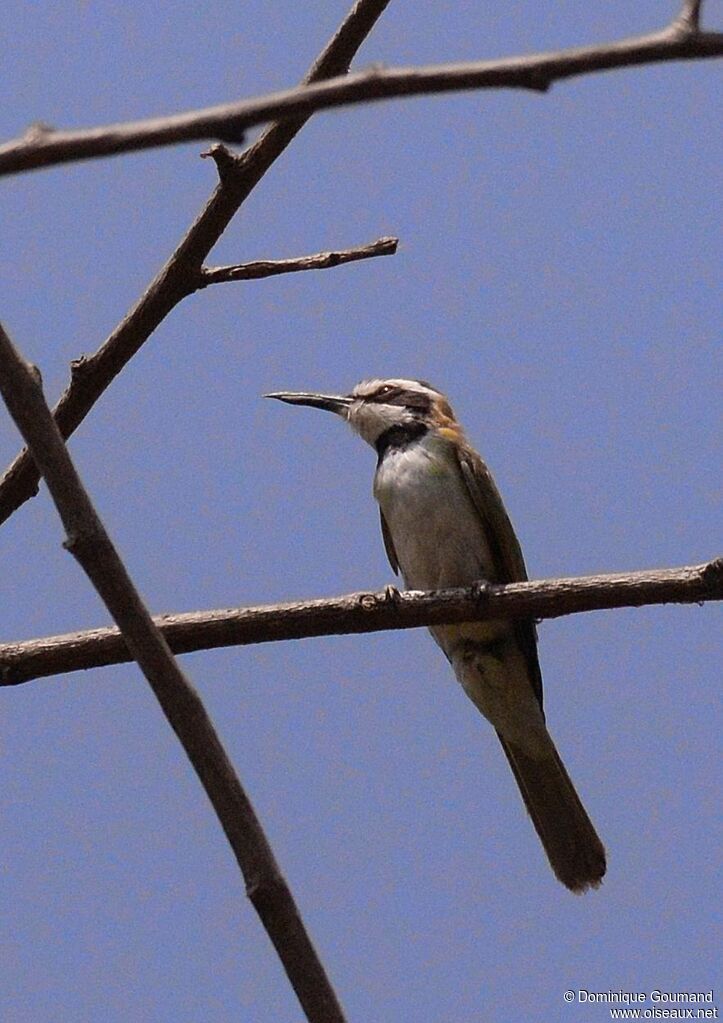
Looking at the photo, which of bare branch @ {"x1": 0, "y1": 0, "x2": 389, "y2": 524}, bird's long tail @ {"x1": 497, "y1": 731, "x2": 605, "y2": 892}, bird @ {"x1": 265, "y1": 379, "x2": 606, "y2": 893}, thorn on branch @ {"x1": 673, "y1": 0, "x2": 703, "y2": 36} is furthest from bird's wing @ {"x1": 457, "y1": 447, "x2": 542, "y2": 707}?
thorn on branch @ {"x1": 673, "y1": 0, "x2": 703, "y2": 36}

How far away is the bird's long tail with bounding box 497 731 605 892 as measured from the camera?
248 inches

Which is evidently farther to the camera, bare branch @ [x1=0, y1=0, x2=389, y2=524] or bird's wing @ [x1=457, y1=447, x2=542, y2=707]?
bird's wing @ [x1=457, y1=447, x2=542, y2=707]

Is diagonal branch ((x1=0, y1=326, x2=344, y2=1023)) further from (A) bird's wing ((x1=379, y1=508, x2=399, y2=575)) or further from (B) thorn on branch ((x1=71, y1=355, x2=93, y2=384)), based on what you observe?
(A) bird's wing ((x1=379, y1=508, x2=399, y2=575))

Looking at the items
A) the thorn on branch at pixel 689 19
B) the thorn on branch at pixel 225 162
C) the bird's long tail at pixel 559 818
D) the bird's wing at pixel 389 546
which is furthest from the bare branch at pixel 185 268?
the bird's long tail at pixel 559 818

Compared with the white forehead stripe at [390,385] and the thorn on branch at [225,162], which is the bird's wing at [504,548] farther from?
the thorn on branch at [225,162]

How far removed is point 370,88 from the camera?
157cm

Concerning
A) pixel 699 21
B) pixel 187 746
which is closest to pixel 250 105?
pixel 699 21

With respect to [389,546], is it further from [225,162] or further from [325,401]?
[225,162]

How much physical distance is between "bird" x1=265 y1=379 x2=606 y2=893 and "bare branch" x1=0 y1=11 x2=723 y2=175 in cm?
499

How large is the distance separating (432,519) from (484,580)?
Result: 1.26ft

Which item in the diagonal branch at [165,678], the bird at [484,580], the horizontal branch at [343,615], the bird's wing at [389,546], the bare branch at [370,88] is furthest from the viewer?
the bird's wing at [389,546]

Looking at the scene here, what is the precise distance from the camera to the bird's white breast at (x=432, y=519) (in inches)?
257

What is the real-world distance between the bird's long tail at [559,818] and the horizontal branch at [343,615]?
7.89ft

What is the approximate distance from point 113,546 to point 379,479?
15.0 ft
